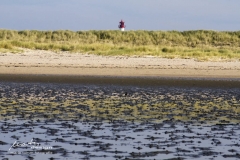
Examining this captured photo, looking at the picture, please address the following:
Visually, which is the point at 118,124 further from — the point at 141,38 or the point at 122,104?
the point at 141,38

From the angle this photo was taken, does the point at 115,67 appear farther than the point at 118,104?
Yes

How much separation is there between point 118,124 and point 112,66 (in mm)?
16035

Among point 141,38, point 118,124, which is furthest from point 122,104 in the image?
point 141,38

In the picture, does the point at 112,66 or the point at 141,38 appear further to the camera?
the point at 141,38

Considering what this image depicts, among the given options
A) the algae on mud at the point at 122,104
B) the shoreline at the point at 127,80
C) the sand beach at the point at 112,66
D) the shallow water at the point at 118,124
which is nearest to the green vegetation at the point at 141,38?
the sand beach at the point at 112,66

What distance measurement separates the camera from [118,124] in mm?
12727

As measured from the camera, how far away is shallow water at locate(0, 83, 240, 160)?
32.2 ft

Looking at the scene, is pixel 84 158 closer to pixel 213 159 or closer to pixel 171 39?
pixel 213 159

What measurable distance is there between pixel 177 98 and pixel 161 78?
6767 mm

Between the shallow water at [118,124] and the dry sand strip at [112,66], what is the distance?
577 centimetres

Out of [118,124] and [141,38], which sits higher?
[141,38]

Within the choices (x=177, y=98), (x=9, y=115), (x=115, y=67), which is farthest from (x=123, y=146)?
(x=115, y=67)

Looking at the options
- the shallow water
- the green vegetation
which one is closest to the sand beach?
the shallow water

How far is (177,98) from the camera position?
731 inches
